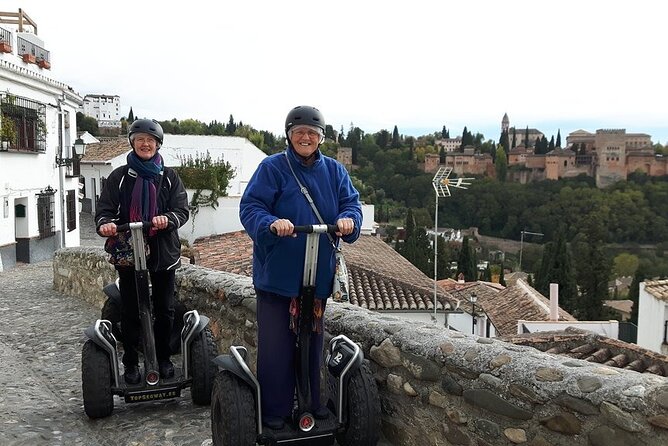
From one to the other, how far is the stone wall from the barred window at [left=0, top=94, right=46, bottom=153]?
42.6 feet

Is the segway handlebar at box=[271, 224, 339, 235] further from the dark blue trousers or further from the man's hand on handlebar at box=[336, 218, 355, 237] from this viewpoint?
the dark blue trousers

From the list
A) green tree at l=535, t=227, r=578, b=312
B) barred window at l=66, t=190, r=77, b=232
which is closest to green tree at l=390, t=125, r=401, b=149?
green tree at l=535, t=227, r=578, b=312

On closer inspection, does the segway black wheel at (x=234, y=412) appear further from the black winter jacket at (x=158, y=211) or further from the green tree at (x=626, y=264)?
the green tree at (x=626, y=264)

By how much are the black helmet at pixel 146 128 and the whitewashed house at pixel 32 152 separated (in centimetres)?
1201

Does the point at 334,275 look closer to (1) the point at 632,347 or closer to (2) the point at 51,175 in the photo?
(1) the point at 632,347

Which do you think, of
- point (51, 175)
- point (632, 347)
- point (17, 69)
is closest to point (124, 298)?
point (632, 347)

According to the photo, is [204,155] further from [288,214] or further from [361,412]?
[361,412]

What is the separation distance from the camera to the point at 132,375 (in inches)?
150

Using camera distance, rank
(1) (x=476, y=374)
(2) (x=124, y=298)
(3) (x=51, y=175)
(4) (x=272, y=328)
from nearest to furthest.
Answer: (1) (x=476, y=374), (4) (x=272, y=328), (2) (x=124, y=298), (3) (x=51, y=175)

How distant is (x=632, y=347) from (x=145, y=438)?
8.44m

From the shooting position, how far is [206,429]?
3.60 metres

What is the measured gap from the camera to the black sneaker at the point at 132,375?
378 centimetres

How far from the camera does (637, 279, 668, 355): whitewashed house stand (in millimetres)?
15852

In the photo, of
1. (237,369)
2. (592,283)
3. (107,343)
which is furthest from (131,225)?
(592,283)
